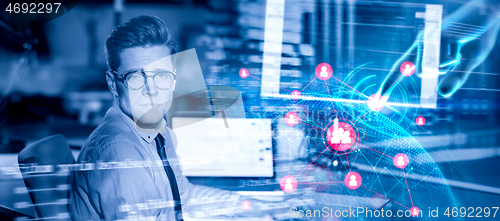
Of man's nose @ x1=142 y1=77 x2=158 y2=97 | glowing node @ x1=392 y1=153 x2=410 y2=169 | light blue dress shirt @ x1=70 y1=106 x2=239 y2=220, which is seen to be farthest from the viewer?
glowing node @ x1=392 y1=153 x2=410 y2=169

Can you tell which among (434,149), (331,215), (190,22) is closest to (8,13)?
(190,22)

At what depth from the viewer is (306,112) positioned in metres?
1.41

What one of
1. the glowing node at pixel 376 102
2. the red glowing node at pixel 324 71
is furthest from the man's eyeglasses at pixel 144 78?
the glowing node at pixel 376 102

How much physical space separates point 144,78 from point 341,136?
1085mm

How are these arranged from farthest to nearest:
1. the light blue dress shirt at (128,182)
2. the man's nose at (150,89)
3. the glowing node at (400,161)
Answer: the glowing node at (400,161) < the man's nose at (150,89) < the light blue dress shirt at (128,182)

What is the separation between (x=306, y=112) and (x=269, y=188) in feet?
1.52

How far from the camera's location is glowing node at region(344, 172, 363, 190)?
144cm

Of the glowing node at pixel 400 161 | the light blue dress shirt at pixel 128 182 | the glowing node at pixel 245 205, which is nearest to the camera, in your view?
the light blue dress shirt at pixel 128 182

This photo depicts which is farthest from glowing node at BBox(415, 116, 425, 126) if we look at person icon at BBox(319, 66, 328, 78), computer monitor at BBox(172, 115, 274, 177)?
computer monitor at BBox(172, 115, 274, 177)

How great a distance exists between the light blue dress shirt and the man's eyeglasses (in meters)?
A: 0.16

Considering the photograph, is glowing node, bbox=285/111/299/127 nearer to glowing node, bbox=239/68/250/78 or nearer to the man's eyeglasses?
glowing node, bbox=239/68/250/78

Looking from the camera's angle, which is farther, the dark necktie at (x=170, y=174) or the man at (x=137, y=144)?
the dark necktie at (x=170, y=174)

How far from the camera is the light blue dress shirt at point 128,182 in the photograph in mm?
1157

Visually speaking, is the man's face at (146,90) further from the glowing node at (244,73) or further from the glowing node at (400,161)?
the glowing node at (400,161)
